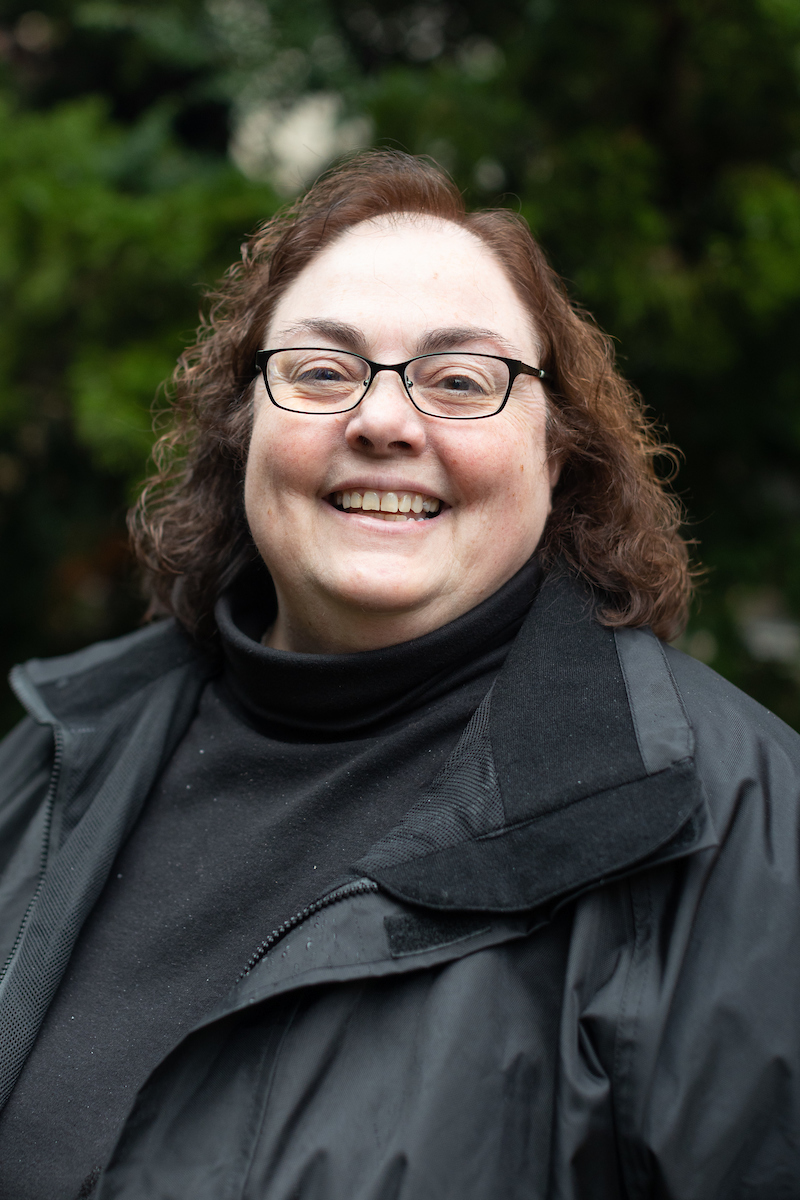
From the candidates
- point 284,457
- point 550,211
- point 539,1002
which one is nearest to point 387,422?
point 284,457

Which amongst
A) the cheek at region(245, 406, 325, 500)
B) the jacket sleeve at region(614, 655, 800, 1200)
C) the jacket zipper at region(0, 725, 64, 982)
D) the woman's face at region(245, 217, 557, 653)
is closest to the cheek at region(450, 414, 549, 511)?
the woman's face at region(245, 217, 557, 653)

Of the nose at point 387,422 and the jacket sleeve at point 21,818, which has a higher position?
the nose at point 387,422

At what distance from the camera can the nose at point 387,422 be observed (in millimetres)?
1579

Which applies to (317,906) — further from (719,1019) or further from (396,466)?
(396,466)

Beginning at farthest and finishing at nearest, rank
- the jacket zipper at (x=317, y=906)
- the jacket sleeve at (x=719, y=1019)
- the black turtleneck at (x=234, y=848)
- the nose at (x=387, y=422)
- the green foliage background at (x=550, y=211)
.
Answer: the green foliage background at (x=550, y=211) < the nose at (x=387, y=422) < the black turtleneck at (x=234, y=848) < the jacket zipper at (x=317, y=906) < the jacket sleeve at (x=719, y=1019)

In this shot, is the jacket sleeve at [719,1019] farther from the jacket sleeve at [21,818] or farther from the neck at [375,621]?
the jacket sleeve at [21,818]

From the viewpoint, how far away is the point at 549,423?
1812 mm

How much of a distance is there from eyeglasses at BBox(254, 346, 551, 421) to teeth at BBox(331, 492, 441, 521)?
0.15 m

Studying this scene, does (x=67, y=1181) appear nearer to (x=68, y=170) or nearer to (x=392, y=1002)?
(x=392, y=1002)

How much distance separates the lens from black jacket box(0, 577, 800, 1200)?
1.17 m

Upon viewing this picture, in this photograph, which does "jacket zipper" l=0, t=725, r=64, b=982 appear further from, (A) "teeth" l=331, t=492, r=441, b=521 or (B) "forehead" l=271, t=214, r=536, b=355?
(B) "forehead" l=271, t=214, r=536, b=355

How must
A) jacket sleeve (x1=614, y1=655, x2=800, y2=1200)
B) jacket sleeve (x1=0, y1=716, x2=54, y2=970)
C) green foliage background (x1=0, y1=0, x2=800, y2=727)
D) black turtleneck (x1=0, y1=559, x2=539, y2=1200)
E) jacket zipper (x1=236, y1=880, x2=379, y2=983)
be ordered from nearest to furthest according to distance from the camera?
jacket sleeve (x1=614, y1=655, x2=800, y2=1200)
jacket zipper (x1=236, y1=880, x2=379, y2=983)
black turtleneck (x1=0, y1=559, x2=539, y2=1200)
jacket sleeve (x1=0, y1=716, x2=54, y2=970)
green foliage background (x1=0, y1=0, x2=800, y2=727)

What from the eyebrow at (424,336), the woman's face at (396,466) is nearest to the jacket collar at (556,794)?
the woman's face at (396,466)

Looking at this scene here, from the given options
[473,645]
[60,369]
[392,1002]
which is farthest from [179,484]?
[392,1002]
